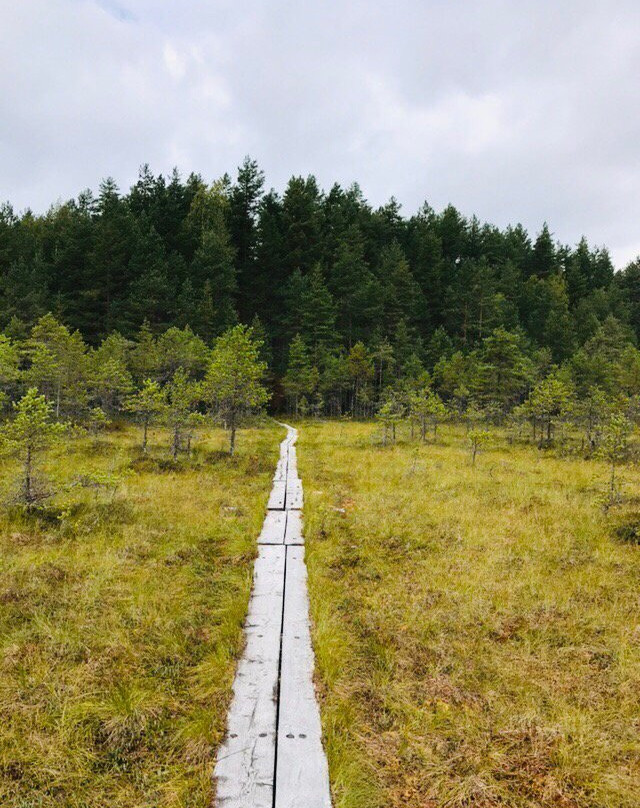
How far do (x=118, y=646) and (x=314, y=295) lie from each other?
157 feet

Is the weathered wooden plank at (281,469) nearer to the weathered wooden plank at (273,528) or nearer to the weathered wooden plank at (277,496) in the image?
the weathered wooden plank at (277,496)

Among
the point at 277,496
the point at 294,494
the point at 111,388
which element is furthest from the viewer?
the point at 111,388

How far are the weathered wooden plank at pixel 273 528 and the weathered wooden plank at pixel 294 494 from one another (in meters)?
0.72

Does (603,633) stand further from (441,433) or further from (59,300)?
(59,300)

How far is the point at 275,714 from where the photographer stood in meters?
4.84

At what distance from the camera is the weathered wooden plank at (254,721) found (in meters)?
3.92

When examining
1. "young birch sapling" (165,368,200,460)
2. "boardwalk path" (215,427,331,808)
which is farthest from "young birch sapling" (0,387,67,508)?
"young birch sapling" (165,368,200,460)

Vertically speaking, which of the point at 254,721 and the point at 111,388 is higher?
the point at 111,388

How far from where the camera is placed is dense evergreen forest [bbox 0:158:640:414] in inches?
1661

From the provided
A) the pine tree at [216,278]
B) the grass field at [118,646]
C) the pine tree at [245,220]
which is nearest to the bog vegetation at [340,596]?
the grass field at [118,646]

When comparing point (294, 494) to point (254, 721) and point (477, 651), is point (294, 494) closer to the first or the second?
point (477, 651)

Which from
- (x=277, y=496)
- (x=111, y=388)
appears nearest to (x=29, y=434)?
(x=277, y=496)

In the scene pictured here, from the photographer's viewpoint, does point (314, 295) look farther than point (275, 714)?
Yes

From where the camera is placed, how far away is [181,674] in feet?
18.2
